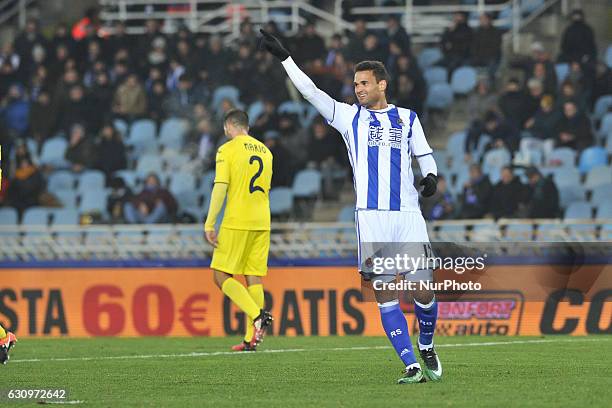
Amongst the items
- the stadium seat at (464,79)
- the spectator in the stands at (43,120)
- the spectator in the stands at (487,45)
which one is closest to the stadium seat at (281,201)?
the stadium seat at (464,79)

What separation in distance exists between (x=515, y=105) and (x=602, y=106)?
4.15 feet

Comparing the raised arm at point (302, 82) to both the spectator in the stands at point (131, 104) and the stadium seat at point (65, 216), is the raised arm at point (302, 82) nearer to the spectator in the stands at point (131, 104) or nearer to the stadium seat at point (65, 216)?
the stadium seat at point (65, 216)

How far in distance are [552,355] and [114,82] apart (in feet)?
43.8

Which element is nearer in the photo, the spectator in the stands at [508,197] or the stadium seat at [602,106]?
the spectator in the stands at [508,197]

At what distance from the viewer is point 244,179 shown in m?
12.5

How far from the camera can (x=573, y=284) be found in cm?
1455

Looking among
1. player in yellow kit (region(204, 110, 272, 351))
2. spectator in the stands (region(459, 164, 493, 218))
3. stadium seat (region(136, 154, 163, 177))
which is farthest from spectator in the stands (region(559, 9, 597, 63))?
player in yellow kit (region(204, 110, 272, 351))

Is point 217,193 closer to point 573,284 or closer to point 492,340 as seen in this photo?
point 492,340

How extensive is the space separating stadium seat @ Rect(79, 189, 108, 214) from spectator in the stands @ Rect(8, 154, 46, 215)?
2.53ft

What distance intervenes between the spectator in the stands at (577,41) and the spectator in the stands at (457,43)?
1.52 metres

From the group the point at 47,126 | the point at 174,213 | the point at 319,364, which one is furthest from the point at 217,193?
the point at 47,126

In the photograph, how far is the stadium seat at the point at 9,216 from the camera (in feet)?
66.6

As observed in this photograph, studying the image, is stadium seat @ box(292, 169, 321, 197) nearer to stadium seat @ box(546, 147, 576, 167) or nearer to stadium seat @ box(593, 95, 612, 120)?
stadium seat @ box(546, 147, 576, 167)

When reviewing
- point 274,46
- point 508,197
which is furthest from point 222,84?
point 274,46
